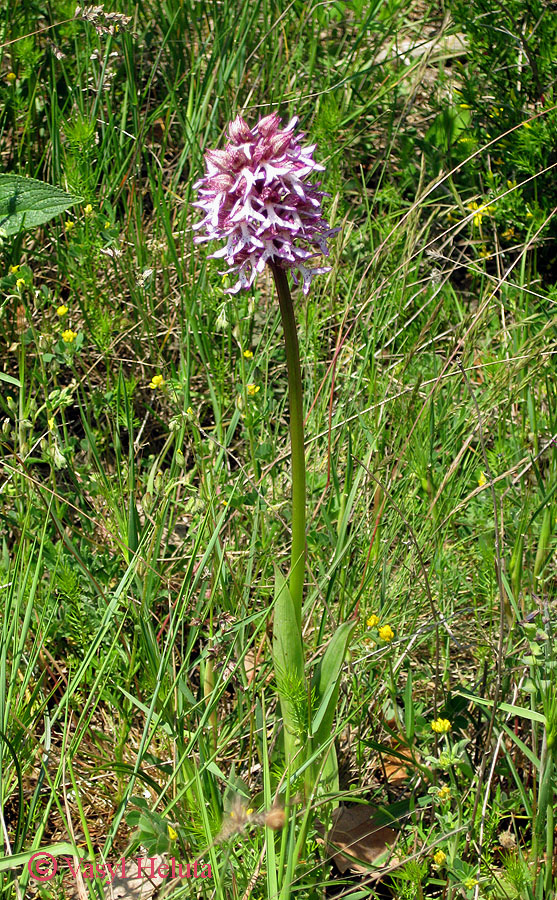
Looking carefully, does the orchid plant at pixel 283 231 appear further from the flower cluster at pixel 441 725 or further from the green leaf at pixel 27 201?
the green leaf at pixel 27 201

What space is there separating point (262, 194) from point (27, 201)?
129cm

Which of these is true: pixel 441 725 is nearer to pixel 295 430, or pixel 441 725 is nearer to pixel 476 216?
pixel 295 430

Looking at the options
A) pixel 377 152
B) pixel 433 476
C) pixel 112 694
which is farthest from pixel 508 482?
pixel 377 152

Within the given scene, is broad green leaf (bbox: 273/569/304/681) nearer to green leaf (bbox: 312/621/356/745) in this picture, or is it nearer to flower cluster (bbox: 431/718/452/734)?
green leaf (bbox: 312/621/356/745)

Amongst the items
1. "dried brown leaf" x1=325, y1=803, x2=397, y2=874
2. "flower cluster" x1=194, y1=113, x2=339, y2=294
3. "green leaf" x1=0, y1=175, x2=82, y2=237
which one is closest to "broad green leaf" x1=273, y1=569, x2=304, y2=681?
"dried brown leaf" x1=325, y1=803, x2=397, y2=874

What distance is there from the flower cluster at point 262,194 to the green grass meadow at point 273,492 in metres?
0.44

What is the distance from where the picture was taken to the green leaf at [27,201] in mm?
2318

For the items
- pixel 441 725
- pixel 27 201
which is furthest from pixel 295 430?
pixel 27 201

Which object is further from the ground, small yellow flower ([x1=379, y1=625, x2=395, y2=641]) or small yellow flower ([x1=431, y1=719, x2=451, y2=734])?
small yellow flower ([x1=379, y1=625, x2=395, y2=641])

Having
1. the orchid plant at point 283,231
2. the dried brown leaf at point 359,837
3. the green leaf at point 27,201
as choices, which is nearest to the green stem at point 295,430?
the orchid plant at point 283,231

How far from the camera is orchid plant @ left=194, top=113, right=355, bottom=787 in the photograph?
1283 mm

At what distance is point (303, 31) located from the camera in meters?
3.29

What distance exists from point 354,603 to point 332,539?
204 mm

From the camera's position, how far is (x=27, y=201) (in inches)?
91.7
